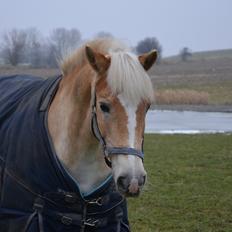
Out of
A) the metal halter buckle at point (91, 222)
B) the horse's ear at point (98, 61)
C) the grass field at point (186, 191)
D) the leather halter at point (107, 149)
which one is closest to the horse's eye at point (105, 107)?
the leather halter at point (107, 149)

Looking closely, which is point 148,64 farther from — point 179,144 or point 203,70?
point 203,70

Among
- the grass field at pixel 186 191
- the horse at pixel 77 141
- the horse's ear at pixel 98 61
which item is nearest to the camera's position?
the horse at pixel 77 141

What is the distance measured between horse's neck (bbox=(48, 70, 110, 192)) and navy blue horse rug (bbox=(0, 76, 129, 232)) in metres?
0.08

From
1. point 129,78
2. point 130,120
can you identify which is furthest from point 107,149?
point 129,78

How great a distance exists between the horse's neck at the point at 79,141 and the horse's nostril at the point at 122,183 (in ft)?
1.91

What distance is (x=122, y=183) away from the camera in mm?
3076

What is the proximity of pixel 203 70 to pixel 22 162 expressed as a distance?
49714 millimetres

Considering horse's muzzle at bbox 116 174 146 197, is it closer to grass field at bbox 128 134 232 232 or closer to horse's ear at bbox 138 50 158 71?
horse's ear at bbox 138 50 158 71

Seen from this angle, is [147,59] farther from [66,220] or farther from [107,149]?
[66,220]

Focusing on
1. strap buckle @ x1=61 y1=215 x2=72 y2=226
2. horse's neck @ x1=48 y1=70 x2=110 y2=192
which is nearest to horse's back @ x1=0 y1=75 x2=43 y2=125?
horse's neck @ x1=48 y1=70 x2=110 y2=192

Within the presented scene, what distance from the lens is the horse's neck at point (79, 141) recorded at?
11.9ft

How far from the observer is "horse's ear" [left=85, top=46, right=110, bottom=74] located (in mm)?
3395

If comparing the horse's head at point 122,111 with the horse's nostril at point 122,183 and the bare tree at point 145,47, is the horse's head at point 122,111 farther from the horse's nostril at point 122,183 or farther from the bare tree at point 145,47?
the bare tree at point 145,47

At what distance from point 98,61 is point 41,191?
39.6 inches
